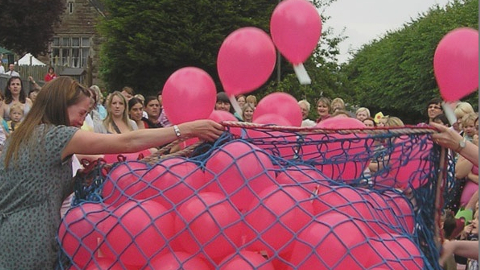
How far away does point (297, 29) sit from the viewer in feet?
16.6

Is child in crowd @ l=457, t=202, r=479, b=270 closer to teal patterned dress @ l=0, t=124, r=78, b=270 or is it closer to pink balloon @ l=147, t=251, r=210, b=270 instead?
pink balloon @ l=147, t=251, r=210, b=270

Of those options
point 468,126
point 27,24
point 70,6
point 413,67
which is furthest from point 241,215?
point 70,6

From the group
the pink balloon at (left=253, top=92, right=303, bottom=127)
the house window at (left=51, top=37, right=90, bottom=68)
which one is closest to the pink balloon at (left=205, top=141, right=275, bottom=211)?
the pink balloon at (left=253, top=92, right=303, bottom=127)

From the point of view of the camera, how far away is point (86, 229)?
10.5ft

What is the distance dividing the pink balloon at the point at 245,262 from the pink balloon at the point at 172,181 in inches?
13.2

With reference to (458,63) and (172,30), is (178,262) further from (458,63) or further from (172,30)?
(172,30)

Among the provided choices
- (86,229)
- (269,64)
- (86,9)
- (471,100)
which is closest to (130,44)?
(471,100)

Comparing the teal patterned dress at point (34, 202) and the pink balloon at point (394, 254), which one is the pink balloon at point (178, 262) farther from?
the pink balloon at point (394, 254)

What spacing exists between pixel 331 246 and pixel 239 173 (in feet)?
1.57

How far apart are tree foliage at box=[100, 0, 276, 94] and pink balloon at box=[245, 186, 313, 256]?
21342mm

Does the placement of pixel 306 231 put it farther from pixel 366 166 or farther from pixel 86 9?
pixel 86 9

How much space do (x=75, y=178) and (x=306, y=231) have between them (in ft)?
3.88

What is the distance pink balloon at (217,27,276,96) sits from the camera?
4641 millimetres

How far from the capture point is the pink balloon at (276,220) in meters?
2.97
